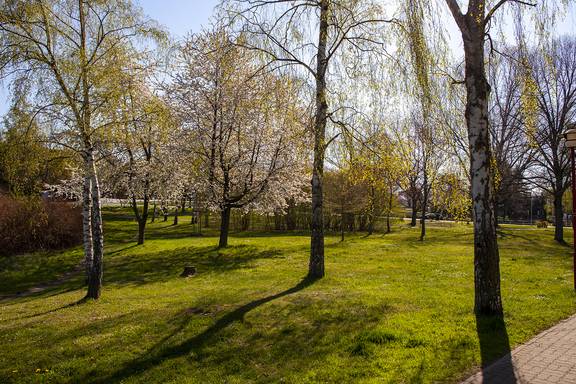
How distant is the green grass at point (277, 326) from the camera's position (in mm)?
6020

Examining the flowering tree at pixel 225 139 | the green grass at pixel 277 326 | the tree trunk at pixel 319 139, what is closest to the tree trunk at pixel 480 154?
the green grass at pixel 277 326

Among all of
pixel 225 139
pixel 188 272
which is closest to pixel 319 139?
pixel 188 272

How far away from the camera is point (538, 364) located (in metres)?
5.63

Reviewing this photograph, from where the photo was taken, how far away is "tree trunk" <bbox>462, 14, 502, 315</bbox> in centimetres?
751

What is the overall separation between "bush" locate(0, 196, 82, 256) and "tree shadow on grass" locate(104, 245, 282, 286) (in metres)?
4.39

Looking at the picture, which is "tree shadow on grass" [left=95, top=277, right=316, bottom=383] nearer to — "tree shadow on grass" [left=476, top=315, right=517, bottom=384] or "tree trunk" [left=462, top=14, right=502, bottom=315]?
"tree shadow on grass" [left=476, top=315, right=517, bottom=384]

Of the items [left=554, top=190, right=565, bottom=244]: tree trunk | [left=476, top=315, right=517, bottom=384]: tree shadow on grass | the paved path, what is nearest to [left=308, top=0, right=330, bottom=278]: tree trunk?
[left=476, top=315, right=517, bottom=384]: tree shadow on grass

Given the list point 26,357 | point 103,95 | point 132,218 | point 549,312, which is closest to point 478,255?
point 549,312

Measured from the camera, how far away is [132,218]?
41.8 m

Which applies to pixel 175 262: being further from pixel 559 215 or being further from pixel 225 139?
pixel 559 215

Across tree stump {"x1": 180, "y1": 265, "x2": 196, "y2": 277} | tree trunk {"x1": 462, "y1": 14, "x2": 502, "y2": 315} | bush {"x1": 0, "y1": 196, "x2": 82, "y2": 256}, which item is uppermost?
tree trunk {"x1": 462, "y1": 14, "x2": 502, "y2": 315}

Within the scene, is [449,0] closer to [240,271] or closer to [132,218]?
[240,271]

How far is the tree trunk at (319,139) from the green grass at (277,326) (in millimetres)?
791

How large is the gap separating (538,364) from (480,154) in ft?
11.2
